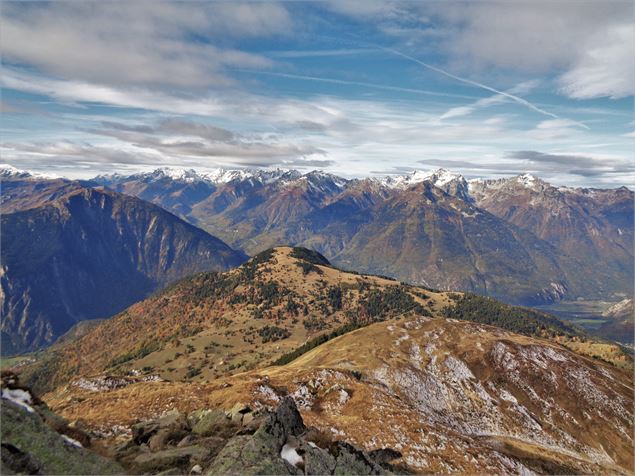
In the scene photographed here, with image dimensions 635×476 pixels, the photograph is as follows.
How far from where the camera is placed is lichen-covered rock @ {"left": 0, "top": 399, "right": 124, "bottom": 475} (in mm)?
21609

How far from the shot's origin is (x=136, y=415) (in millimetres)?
46406

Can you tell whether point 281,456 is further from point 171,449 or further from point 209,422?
point 209,422

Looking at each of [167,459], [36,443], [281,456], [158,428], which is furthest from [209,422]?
[36,443]

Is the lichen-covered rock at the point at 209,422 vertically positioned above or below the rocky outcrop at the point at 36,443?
below

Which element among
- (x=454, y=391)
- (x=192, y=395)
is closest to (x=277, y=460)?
(x=192, y=395)

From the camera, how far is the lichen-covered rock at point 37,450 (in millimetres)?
21609

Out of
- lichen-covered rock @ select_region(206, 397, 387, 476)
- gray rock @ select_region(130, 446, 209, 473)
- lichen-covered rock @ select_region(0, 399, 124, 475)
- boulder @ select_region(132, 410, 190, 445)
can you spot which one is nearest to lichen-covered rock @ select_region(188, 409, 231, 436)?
boulder @ select_region(132, 410, 190, 445)

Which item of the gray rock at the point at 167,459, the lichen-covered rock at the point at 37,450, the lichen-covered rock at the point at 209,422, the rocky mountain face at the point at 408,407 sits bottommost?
the rocky mountain face at the point at 408,407

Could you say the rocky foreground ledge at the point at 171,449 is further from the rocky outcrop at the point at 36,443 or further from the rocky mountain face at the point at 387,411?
the rocky mountain face at the point at 387,411

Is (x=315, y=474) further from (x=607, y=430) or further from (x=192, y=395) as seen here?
(x=607, y=430)

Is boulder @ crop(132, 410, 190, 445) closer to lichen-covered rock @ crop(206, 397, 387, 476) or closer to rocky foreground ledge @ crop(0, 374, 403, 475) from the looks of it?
rocky foreground ledge @ crop(0, 374, 403, 475)

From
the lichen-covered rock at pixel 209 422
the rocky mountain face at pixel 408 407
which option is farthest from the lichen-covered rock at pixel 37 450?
the lichen-covered rock at pixel 209 422

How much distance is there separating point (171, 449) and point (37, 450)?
10.3 metres

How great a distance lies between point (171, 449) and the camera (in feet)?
102
